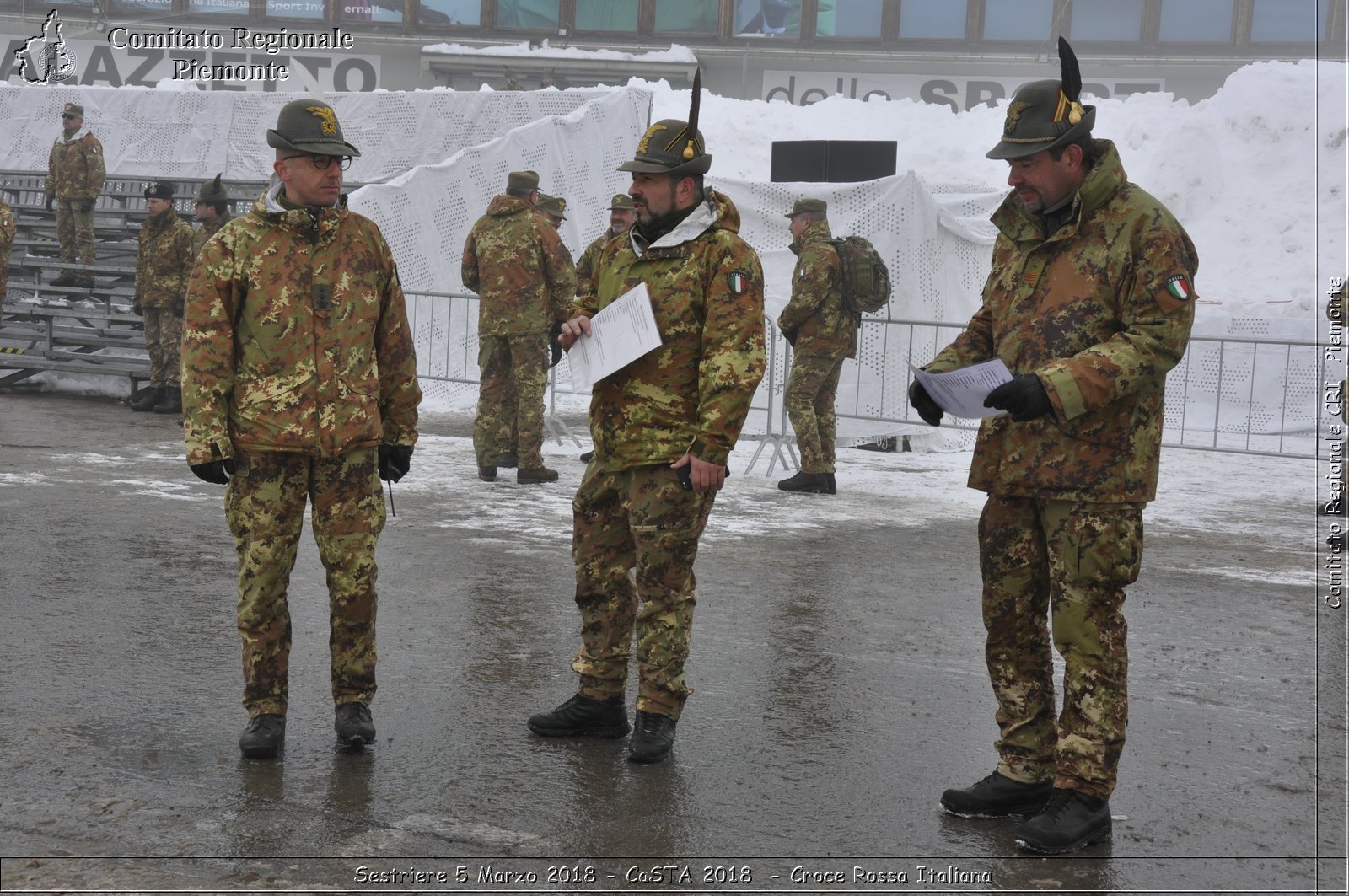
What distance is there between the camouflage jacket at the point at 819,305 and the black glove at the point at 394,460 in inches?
250

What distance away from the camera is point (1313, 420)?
49.2ft

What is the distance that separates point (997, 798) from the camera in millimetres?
4422

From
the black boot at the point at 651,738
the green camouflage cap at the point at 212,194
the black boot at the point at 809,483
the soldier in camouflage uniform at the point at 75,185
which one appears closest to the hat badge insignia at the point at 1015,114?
the black boot at the point at 651,738

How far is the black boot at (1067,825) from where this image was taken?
13.5ft

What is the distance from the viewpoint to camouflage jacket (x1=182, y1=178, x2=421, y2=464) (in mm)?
4645

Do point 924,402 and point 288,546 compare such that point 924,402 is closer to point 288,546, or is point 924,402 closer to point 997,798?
point 997,798

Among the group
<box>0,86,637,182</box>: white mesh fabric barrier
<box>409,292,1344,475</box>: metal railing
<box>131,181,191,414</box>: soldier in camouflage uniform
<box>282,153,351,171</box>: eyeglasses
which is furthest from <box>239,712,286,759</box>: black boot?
<box>0,86,637,182</box>: white mesh fabric barrier

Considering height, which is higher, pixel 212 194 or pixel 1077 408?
pixel 212 194

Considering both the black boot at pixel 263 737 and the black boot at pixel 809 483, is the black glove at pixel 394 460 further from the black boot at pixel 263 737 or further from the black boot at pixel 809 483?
the black boot at pixel 809 483

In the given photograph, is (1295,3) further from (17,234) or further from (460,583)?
(460,583)

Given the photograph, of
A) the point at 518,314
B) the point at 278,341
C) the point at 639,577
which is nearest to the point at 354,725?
the point at 639,577

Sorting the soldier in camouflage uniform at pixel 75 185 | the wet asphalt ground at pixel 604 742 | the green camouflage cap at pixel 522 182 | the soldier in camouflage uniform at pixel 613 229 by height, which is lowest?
the wet asphalt ground at pixel 604 742

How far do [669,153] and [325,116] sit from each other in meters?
1.18

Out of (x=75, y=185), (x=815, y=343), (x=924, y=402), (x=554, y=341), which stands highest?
(x=75, y=185)
